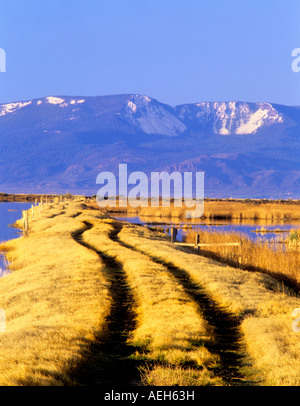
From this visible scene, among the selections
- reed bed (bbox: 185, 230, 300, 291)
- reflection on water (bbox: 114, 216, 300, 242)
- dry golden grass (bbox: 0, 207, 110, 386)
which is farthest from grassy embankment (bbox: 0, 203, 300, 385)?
reflection on water (bbox: 114, 216, 300, 242)

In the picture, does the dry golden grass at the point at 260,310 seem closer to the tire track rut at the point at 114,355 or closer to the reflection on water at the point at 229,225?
the tire track rut at the point at 114,355

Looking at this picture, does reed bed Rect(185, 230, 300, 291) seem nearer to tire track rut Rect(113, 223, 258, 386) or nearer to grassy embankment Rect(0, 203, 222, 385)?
grassy embankment Rect(0, 203, 222, 385)

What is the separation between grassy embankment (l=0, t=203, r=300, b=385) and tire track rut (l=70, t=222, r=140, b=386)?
42 mm

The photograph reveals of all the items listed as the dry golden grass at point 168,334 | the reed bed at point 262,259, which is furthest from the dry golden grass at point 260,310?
the reed bed at point 262,259

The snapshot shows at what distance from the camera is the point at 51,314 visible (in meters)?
19.2

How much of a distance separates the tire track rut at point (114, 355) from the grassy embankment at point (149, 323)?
0.14ft

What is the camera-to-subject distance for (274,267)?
33.8 metres

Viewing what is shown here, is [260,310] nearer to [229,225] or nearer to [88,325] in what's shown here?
[88,325]

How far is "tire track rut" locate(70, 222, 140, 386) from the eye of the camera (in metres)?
13.1

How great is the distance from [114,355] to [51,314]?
475 centimetres

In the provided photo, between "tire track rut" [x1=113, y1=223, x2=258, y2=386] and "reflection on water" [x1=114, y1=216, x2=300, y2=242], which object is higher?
"tire track rut" [x1=113, y1=223, x2=258, y2=386]

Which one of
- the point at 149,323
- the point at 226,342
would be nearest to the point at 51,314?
the point at 149,323
